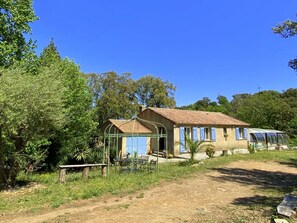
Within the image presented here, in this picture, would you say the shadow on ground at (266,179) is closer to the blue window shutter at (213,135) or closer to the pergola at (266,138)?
the blue window shutter at (213,135)

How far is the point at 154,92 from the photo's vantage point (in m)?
43.9

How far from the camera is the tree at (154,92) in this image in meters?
43.6

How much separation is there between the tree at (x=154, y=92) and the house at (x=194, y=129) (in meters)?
15.3

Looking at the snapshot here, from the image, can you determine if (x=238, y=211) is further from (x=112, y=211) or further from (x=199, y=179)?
(x=199, y=179)

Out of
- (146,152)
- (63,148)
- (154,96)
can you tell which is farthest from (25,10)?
(154,96)

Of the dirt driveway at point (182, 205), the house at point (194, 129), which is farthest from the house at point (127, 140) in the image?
the dirt driveway at point (182, 205)

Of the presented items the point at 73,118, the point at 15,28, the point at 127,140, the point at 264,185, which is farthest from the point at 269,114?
the point at 15,28

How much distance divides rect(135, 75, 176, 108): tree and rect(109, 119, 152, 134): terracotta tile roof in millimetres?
18100

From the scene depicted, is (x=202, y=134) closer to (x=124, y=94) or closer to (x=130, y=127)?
(x=130, y=127)

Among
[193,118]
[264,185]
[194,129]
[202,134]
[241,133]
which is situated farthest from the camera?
[241,133]

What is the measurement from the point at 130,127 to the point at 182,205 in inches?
642

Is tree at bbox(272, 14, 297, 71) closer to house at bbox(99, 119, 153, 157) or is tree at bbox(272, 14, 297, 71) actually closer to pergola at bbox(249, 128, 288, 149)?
house at bbox(99, 119, 153, 157)

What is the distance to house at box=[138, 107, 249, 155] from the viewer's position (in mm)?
23189

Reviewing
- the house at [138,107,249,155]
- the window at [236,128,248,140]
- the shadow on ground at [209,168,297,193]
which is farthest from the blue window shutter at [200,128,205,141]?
the shadow on ground at [209,168,297,193]
